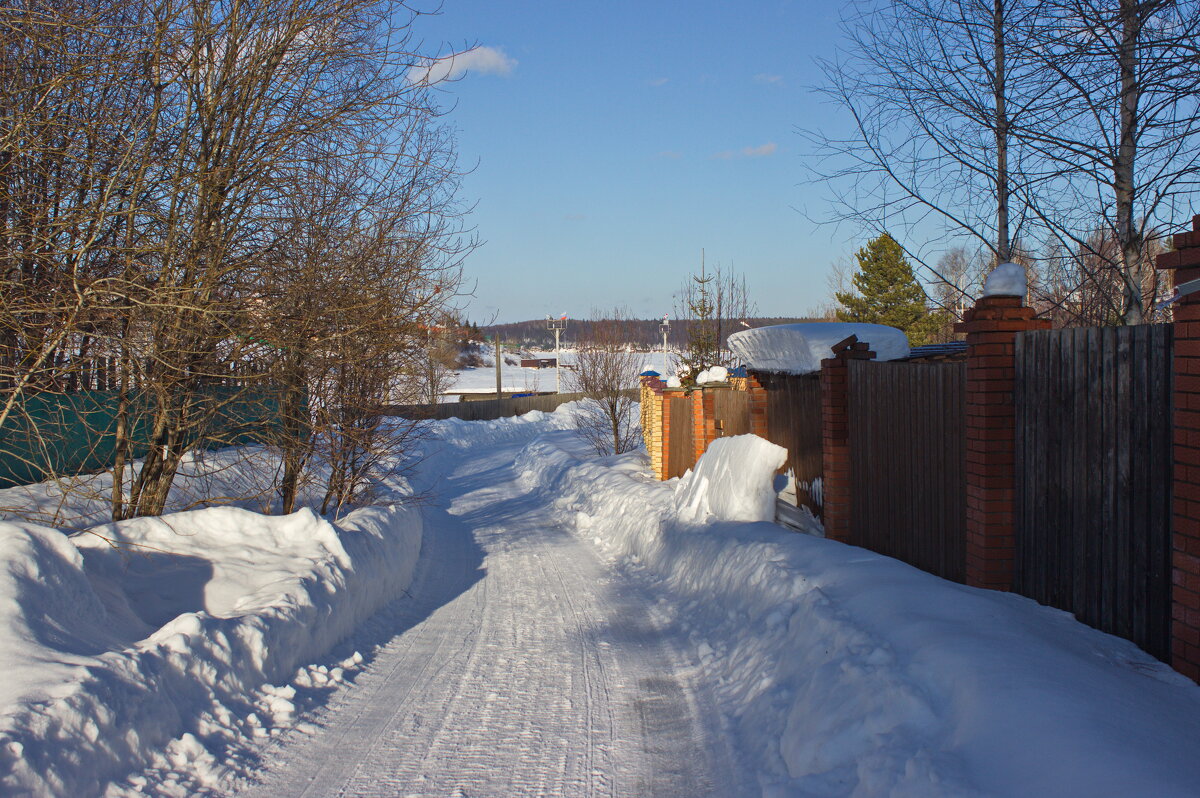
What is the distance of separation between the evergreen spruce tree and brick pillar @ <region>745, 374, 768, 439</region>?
26340 mm

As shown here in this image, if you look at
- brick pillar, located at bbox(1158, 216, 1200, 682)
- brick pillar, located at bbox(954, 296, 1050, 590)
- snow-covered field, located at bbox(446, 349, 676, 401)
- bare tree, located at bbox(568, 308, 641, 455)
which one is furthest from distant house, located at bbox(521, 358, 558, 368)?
brick pillar, located at bbox(1158, 216, 1200, 682)

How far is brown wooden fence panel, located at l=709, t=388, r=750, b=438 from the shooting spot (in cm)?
1217

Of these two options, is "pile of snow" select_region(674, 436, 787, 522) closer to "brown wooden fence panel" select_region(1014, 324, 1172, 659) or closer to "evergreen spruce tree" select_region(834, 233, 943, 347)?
"brown wooden fence panel" select_region(1014, 324, 1172, 659)

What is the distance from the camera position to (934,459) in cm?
631

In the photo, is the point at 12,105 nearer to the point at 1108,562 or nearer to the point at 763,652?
the point at 763,652

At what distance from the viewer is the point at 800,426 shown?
32.2 ft

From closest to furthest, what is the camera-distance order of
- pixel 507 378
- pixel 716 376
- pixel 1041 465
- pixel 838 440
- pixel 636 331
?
1. pixel 1041 465
2. pixel 838 440
3. pixel 716 376
4. pixel 636 331
5. pixel 507 378

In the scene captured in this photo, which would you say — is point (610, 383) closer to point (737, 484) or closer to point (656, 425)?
point (656, 425)

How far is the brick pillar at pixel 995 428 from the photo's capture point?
5.31 m

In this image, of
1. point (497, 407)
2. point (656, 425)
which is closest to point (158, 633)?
point (656, 425)

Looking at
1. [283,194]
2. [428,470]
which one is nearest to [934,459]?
[283,194]

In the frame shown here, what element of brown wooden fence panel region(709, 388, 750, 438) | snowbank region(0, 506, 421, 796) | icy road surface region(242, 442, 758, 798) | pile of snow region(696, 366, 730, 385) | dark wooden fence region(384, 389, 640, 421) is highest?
pile of snow region(696, 366, 730, 385)

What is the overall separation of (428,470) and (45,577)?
2076 centimetres

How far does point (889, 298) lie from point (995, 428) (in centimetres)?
3320
